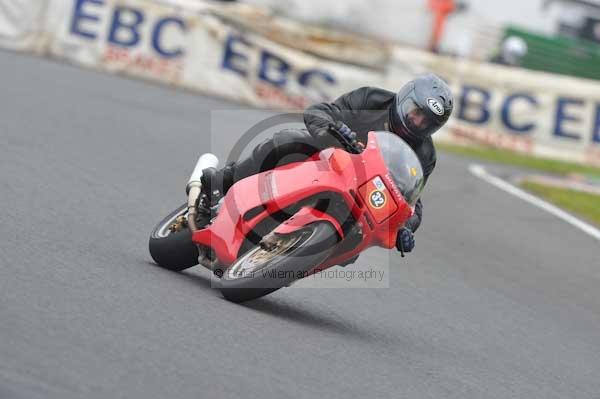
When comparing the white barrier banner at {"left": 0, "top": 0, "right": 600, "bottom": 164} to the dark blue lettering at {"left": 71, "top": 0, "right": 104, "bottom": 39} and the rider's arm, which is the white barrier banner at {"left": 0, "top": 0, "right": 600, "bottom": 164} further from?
the rider's arm

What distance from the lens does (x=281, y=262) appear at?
6738mm

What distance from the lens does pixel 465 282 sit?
10.2 metres

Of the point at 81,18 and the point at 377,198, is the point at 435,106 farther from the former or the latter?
the point at 81,18

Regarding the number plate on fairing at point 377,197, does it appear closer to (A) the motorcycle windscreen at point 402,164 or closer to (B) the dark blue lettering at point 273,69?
(A) the motorcycle windscreen at point 402,164

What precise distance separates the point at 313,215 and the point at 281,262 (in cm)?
32

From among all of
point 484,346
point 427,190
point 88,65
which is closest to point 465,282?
point 484,346

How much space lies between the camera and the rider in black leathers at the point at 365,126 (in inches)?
285

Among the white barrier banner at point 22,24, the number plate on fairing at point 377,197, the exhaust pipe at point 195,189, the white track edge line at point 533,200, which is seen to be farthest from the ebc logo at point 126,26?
the number plate on fairing at point 377,197

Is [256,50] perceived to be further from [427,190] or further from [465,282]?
[465,282]

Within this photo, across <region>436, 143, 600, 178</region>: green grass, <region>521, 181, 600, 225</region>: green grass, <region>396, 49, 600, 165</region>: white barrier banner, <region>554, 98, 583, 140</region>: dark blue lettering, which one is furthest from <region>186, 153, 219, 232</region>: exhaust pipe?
<region>554, 98, 583, 140</region>: dark blue lettering

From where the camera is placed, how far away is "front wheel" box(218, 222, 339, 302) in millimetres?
6758

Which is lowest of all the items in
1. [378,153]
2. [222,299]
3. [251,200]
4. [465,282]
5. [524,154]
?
[524,154]

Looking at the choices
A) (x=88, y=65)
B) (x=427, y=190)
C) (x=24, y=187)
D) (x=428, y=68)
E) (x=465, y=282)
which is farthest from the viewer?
(x=428, y=68)

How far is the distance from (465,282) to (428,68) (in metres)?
13.6
